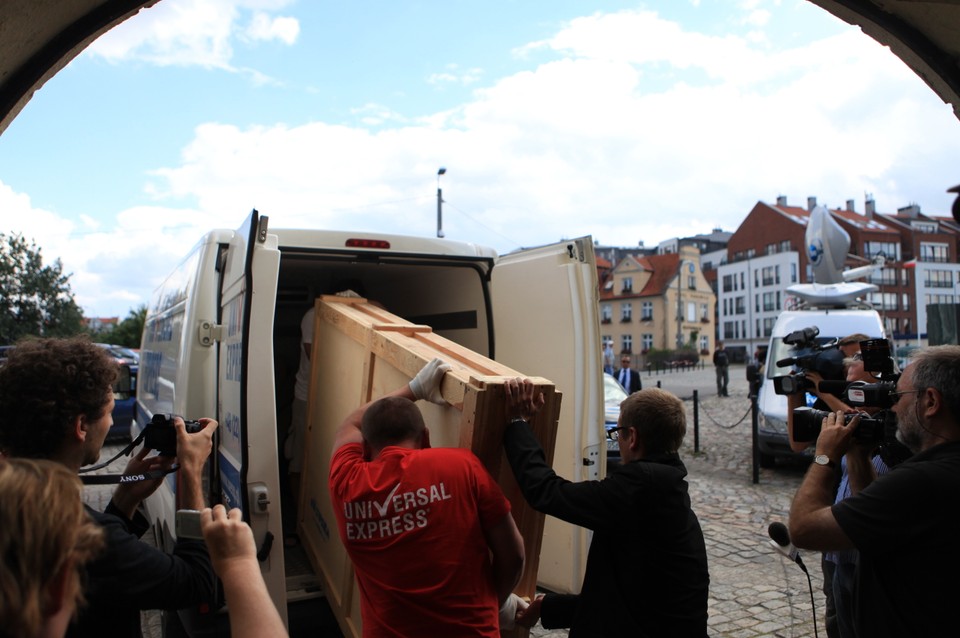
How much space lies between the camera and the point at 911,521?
6.52 ft

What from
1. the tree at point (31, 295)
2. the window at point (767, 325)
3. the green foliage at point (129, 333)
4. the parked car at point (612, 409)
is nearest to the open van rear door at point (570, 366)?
the parked car at point (612, 409)

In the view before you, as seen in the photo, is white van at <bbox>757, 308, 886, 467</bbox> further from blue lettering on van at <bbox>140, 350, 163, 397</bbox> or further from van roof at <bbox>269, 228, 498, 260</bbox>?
blue lettering on van at <bbox>140, 350, 163, 397</bbox>

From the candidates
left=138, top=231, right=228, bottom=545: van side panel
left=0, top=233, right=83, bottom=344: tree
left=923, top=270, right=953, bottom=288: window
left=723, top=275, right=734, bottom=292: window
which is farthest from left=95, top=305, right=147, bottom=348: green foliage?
left=923, top=270, right=953, bottom=288: window

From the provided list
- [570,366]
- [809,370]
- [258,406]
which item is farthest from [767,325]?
[258,406]

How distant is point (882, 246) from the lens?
66.1 meters

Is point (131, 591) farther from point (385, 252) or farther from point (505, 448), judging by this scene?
point (385, 252)

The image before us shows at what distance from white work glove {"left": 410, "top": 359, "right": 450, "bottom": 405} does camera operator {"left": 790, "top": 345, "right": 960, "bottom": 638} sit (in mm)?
1370

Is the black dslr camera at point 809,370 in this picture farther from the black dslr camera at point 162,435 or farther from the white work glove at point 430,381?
the black dslr camera at point 162,435

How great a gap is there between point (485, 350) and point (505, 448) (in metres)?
2.09

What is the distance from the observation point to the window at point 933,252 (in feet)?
217

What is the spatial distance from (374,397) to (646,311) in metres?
70.7

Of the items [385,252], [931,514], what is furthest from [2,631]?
[385,252]

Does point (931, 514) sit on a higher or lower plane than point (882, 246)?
lower

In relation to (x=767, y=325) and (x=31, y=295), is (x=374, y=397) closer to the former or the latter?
(x=31, y=295)
